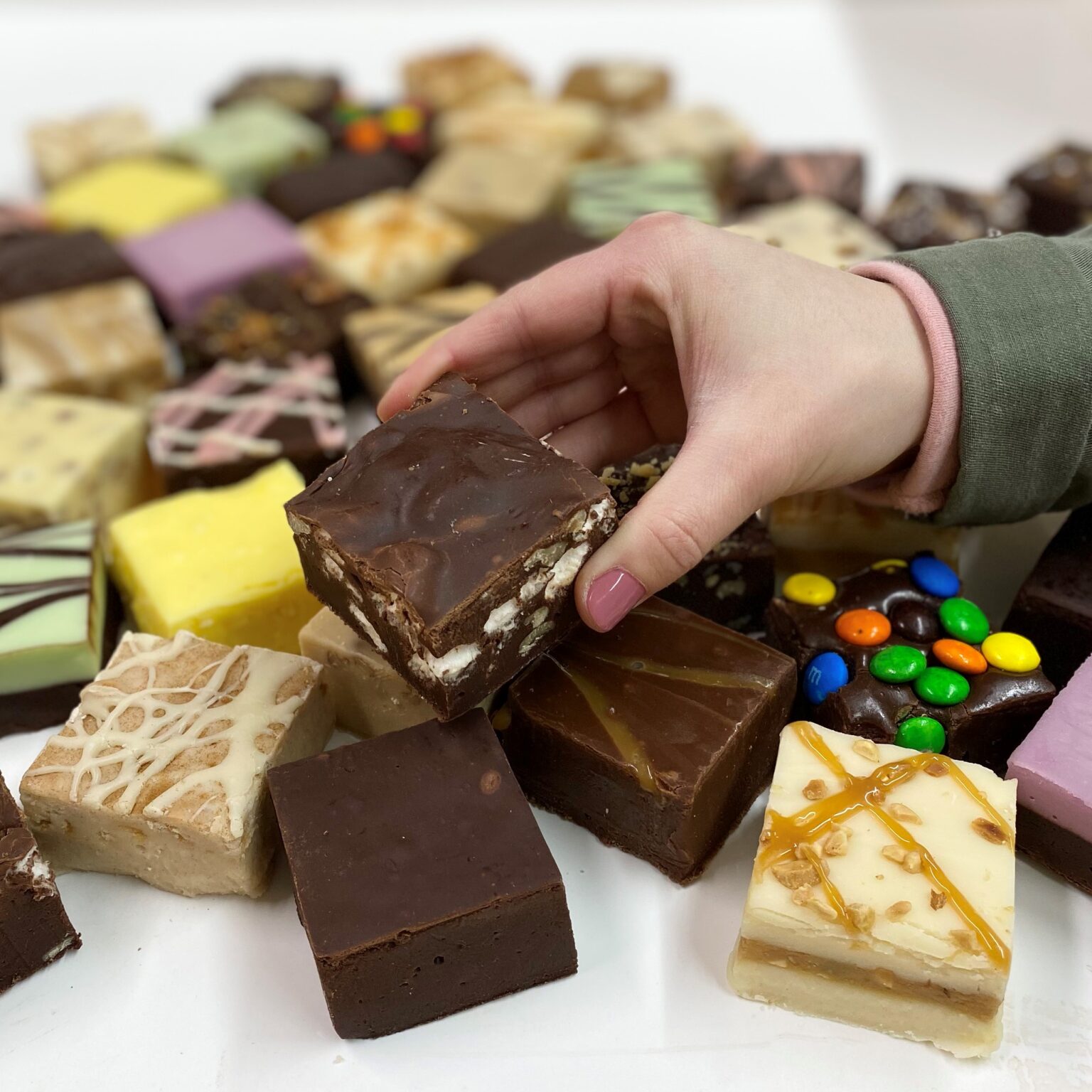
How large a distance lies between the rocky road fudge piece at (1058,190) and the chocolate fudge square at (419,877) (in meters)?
2.74

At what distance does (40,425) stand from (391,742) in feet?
4.92

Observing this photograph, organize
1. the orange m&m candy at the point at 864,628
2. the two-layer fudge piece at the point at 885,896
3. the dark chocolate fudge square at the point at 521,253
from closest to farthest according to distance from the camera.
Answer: the two-layer fudge piece at the point at 885,896, the orange m&m candy at the point at 864,628, the dark chocolate fudge square at the point at 521,253

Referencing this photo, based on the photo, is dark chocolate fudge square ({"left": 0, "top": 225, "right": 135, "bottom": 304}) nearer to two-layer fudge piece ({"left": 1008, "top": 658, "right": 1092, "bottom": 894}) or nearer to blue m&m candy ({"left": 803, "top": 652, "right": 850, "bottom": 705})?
blue m&m candy ({"left": 803, "top": 652, "right": 850, "bottom": 705})

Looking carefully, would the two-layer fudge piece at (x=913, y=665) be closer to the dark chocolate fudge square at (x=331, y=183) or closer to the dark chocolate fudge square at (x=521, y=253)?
the dark chocolate fudge square at (x=521, y=253)

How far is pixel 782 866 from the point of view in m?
1.74

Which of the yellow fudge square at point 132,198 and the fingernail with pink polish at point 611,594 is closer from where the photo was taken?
the fingernail with pink polish at point 611,594

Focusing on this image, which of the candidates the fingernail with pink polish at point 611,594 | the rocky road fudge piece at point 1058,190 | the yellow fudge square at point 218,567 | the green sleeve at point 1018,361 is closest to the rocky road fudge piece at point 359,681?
the yellow fudge square at point 218,567

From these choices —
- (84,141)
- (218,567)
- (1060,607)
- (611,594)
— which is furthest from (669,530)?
(84,141)

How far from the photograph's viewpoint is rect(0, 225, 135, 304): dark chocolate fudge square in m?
3.42

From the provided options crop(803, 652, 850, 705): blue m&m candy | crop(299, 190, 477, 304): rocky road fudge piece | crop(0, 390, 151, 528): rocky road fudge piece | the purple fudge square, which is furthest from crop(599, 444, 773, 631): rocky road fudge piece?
the purple fudge square

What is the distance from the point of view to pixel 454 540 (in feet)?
5.88

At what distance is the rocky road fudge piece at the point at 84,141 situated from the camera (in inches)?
166

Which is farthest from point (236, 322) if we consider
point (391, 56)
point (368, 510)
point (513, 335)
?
point (391, 56)

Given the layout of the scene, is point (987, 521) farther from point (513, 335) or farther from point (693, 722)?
point (513, 335)
